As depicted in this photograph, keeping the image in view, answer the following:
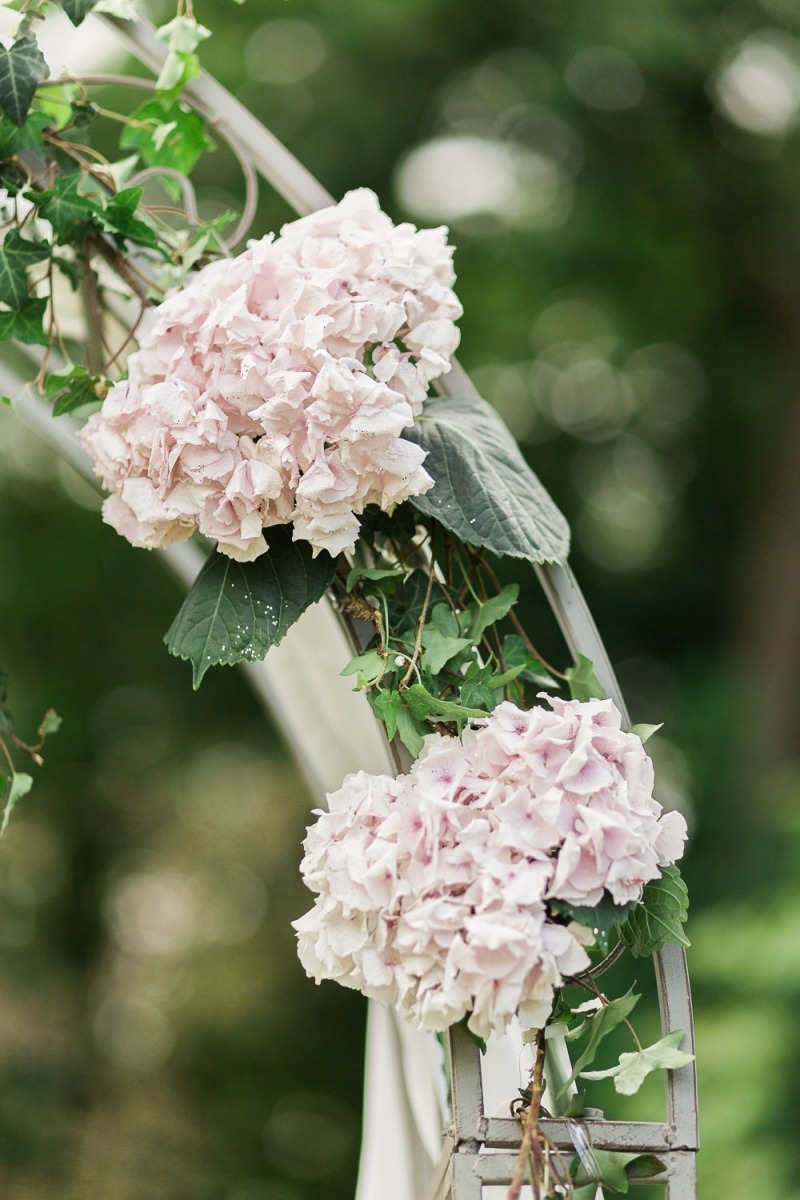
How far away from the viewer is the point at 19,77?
1.01 metres

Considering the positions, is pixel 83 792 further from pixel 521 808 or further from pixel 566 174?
pixel 521 808

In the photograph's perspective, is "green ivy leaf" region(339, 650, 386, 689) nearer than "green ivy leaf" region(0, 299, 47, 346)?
Yes

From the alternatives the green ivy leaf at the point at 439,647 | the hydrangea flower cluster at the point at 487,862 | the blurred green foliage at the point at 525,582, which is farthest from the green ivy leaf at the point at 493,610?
the blurred green foliage at the point at 525,582

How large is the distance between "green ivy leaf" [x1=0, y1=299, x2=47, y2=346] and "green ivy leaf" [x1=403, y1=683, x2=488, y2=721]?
51 centimetres

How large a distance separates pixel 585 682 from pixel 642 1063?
0.31 metres

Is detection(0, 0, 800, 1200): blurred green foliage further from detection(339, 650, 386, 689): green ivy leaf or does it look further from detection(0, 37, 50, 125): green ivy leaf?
detection(0, 37, 50, 125): green ivy leaf

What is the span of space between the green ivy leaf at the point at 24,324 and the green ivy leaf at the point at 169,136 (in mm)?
230

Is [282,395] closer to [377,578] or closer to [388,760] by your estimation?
[377,578]

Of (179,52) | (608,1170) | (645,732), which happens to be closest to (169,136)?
(179,52)

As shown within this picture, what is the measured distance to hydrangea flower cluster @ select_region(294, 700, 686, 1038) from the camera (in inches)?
30.1

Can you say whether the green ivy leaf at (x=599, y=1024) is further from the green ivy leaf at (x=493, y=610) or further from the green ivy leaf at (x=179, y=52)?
the green ivy leaf at (x=179, y=52)

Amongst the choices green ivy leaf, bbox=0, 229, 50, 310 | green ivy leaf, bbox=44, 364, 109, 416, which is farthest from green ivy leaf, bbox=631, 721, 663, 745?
green ivy leaf, bbox=0, 229, 50, 310

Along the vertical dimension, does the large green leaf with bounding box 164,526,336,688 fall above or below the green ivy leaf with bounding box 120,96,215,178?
below

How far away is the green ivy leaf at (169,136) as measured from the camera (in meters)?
1.21
